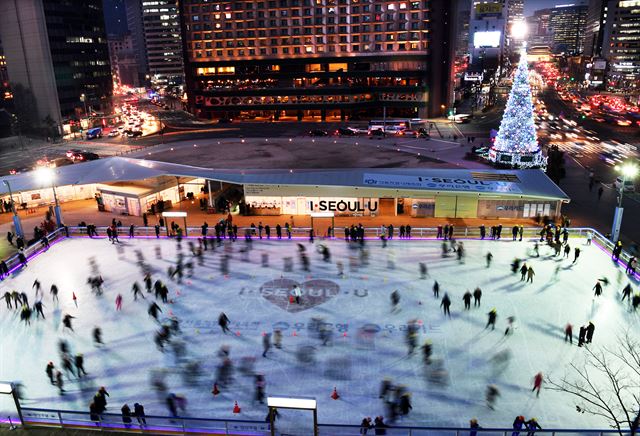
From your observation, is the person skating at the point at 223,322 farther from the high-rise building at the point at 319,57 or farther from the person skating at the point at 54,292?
the high-rise building at the point at 319,57

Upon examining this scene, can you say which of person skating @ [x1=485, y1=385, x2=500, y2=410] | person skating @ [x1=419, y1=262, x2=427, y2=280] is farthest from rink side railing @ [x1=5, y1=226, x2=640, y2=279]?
person skating @ [x1=485, y1=385, x2=500, y2=410]

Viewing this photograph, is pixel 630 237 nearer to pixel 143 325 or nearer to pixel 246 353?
pixel 246 353

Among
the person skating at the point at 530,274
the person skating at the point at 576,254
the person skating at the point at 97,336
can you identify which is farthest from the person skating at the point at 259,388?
the person skating at the point at 576,254

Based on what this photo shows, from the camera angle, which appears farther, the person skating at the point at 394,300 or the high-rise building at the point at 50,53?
the high-rise building at the point at 50,53

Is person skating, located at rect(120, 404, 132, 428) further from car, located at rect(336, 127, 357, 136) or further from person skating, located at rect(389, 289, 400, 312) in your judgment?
car, located at rect(336, 127, 357, 136)

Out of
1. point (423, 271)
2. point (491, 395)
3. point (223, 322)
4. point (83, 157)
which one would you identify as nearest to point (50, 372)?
point (223, 322)

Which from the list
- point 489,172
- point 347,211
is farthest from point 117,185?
point 489,172
